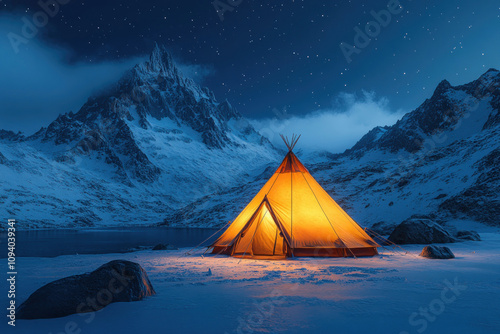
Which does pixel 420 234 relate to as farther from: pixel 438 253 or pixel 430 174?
pixel 430 174

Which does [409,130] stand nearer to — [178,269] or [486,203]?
[486,203]

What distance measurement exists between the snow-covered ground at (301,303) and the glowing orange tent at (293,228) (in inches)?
177

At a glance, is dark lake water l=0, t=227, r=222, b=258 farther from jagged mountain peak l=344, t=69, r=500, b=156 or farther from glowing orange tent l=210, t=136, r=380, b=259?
jagged mountain peak l=344, t=69, r=500, b=156

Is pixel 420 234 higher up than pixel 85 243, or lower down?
lower down

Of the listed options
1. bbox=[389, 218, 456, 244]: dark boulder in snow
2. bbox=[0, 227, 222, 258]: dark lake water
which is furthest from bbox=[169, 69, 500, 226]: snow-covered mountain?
bbox=[0, 227, 222, 258]: dark lake water

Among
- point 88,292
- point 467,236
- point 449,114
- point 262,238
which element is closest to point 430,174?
point 467,236

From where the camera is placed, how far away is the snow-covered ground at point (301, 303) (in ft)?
18.7

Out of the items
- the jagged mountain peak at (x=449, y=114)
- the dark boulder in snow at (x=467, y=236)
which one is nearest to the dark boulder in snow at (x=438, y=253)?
the dark boulder in snow at (x=467, y=236)

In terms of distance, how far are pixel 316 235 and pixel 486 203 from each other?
1536 inches

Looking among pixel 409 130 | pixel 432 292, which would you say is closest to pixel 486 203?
pixel 432 292

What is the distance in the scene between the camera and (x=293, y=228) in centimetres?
1745

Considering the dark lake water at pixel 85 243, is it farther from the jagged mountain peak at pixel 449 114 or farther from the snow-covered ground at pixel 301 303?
the jagged mountain peak at pixel 449 114

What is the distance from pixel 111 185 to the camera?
17500 centimetres

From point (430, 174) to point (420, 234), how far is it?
4756cm
